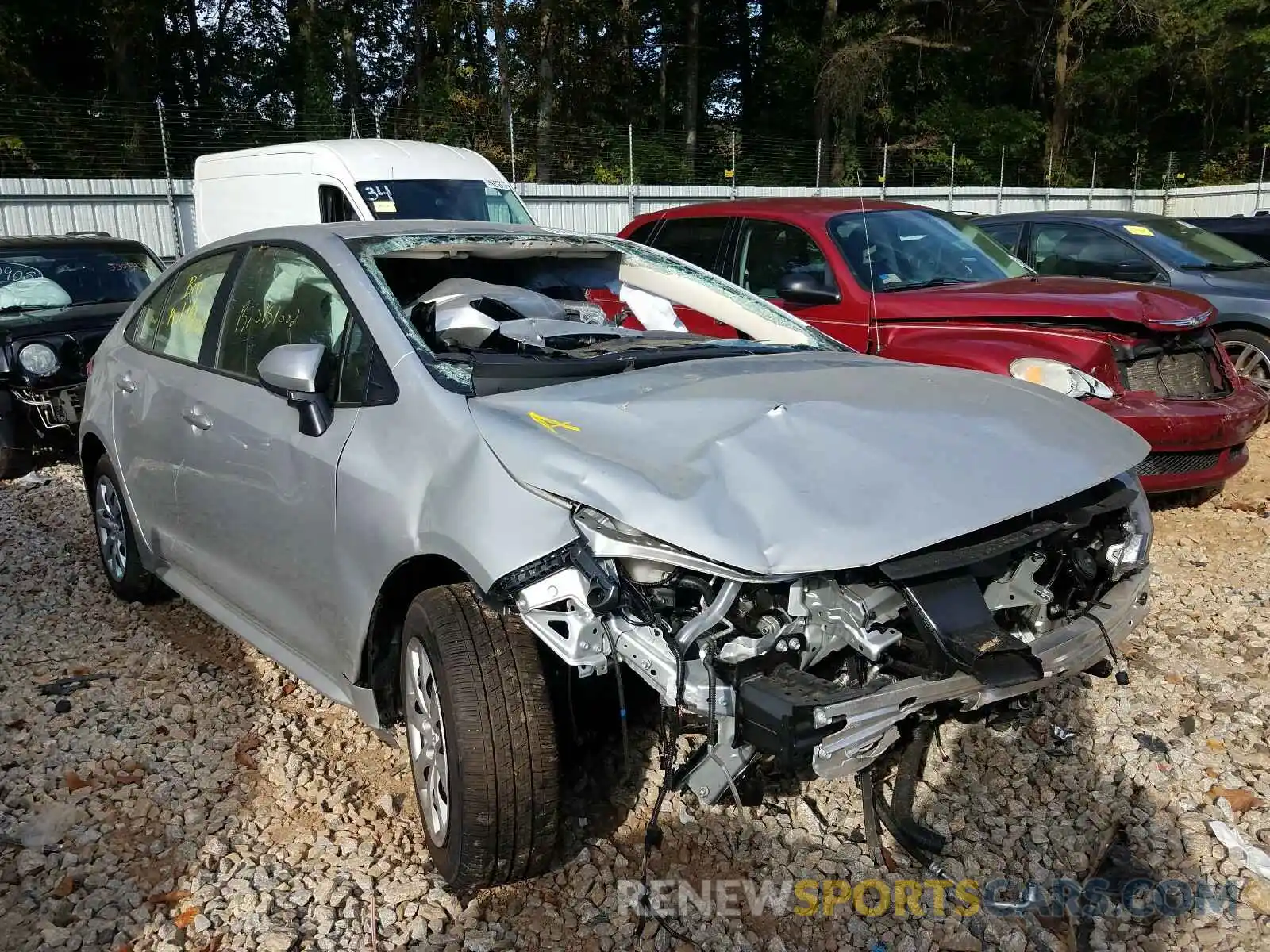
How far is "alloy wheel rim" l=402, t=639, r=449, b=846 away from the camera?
2.65 meters

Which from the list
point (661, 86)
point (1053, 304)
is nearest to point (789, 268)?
point (1053, 304)

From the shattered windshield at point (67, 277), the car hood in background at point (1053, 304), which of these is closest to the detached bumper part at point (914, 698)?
the car hood in background at point (1053, 304)

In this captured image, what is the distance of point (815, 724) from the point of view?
84.8 inches

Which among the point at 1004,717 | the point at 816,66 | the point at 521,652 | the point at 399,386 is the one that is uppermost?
the point at 816,66

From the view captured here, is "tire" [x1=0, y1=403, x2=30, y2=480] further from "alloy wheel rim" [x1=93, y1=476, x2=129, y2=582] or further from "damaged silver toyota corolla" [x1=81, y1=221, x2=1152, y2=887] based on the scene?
"damaged silver toyota corolla" [x1=81, y1=221, x2=1152, y2=887]

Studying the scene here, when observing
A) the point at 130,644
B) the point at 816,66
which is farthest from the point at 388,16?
the point at 130,644

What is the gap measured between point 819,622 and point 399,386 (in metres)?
1.29

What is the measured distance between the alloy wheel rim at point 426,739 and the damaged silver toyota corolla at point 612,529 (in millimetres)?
12

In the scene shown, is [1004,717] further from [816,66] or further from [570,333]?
[816,66]

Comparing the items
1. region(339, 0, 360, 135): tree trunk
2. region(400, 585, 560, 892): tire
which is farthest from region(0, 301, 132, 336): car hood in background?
region(339, 0, 360, 135): tree trunk

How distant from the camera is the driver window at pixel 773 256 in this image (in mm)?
6125

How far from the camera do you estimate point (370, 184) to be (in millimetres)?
9805

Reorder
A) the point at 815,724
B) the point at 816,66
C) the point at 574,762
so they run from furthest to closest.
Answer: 1. the point at 816,66
2. the point at 574,762
3. the point at 815,724

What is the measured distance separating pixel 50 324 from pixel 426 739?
5.95 meters
